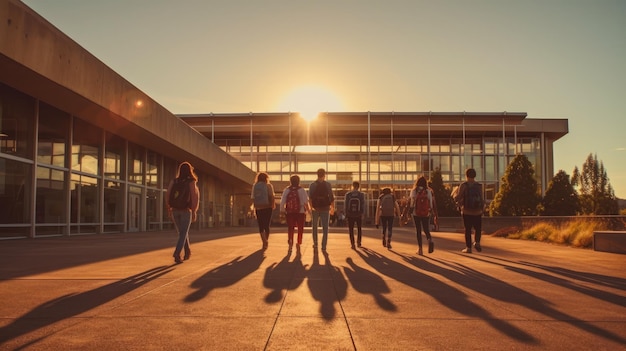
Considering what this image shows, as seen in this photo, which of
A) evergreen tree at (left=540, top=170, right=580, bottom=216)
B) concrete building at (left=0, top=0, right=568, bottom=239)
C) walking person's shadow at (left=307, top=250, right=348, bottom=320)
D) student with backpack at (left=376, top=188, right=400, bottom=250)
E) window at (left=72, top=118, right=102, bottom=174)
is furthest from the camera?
evergreen tree at (left=540, top=170, right=580, bottom=216)

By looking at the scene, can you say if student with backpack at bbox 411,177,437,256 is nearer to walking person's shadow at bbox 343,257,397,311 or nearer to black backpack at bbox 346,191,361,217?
black backpack at bbox 346,191,361,217

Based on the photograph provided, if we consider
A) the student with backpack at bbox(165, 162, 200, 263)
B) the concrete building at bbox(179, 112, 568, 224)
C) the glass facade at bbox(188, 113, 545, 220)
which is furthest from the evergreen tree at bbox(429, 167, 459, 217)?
the student with backpack at bbox(165, 162, 200, 263)

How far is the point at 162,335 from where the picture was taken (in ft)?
13.2

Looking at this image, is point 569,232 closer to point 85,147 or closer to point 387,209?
point 387,209

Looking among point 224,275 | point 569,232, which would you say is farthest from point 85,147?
point 569,232

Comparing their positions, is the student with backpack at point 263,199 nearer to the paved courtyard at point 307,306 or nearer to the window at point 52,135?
the paved courtyard at point 307,306

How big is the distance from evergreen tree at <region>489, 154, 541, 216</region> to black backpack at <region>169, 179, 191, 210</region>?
25668 millimetres

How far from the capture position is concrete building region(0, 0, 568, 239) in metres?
15.5

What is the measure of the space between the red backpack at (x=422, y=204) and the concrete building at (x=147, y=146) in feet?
29.1

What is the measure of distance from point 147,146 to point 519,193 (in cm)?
1939

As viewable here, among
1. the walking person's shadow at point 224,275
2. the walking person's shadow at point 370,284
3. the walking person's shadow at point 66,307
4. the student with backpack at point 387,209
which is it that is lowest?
the walking person's shadow at point 370,284

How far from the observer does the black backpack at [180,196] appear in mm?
9414

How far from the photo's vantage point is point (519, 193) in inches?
1243

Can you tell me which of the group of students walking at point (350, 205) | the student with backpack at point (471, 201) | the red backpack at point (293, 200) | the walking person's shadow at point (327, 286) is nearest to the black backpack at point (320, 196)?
the group of students walking at point (350, 205)
